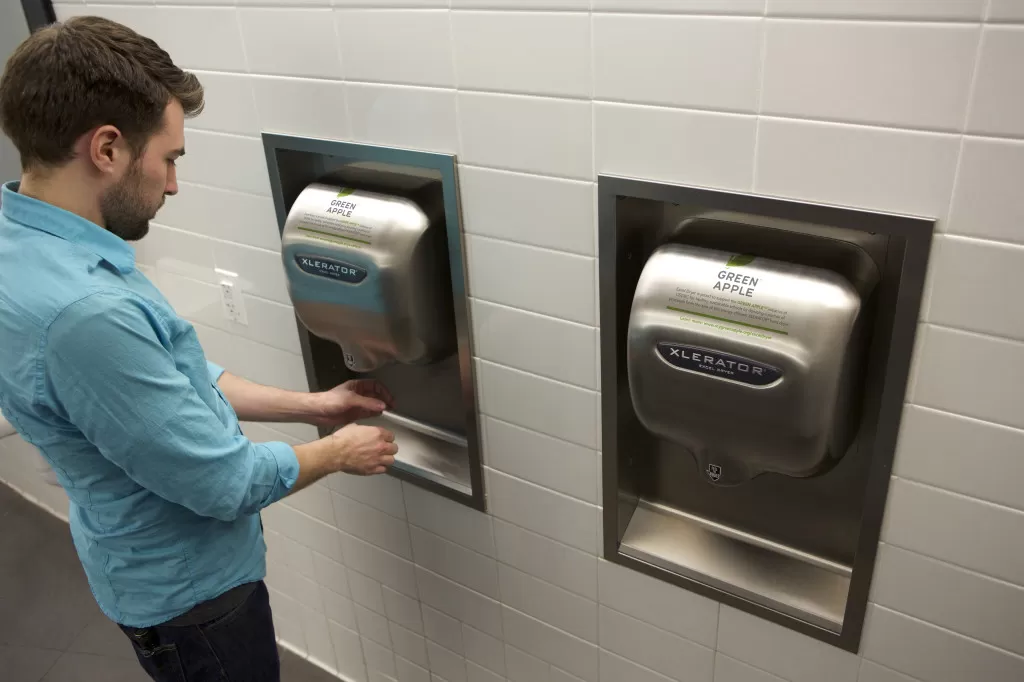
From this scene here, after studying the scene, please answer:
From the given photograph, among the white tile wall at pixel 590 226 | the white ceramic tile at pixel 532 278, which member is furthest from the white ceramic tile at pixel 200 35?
the white ceramic tile at pixel 532 278

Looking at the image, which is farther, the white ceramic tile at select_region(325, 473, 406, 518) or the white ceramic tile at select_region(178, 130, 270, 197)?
the white ceramic tile at select_region(325, 473, 406, 518)

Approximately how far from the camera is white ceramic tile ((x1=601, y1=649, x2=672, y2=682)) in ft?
5.07

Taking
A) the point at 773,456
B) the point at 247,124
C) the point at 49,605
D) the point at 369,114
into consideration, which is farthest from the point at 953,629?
the point at 49,605

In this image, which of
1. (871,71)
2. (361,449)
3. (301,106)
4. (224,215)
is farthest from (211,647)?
(871,71)

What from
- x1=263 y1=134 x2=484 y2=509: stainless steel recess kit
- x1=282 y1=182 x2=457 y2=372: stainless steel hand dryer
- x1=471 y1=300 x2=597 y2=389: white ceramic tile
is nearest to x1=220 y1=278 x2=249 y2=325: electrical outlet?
x1=263 y1=134 x2=484 y2=509: stainless steel recess kit

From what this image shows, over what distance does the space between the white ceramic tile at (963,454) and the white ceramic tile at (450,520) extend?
822 mm

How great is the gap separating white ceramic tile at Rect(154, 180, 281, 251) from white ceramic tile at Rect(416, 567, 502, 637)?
2.62ft

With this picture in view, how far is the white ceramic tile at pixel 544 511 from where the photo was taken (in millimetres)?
1475

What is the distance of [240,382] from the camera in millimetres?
1587

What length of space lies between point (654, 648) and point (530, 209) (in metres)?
0.83

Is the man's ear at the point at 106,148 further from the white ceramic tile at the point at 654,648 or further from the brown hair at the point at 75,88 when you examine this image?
the white ceramic tile at the point at 654,648

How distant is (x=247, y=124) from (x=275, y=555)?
1213mm

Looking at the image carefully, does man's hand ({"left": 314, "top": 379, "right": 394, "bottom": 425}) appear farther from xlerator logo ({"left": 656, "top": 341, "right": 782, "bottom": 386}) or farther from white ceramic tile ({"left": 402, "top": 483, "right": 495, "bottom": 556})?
xlerator logo ({"left": 656, "top": 341, "right": 782, "bottom": 386})

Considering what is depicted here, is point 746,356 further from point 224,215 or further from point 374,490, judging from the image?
point 224,215
